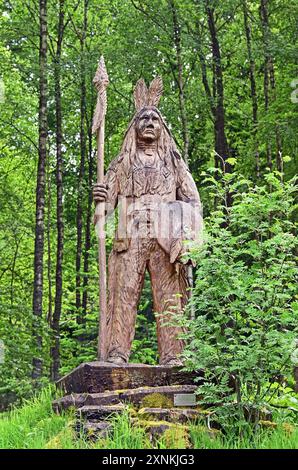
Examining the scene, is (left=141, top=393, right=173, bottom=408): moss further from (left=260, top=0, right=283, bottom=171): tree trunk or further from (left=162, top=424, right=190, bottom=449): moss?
(left=260, top=0, right=283, bottom=171): tree trunk

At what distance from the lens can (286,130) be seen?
1507 cm

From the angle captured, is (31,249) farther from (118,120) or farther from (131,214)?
(131,214)

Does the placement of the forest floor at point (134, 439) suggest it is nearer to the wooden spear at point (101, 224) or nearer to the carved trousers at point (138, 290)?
the wooden spear at point (101, 224)

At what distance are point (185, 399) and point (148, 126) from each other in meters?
2.99

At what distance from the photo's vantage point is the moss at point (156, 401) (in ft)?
24.6

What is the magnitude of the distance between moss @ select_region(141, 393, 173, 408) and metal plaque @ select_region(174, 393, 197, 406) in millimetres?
64

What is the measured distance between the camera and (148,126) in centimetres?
894

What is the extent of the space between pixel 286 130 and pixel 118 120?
6.90 metres

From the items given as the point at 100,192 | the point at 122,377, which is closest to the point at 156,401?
the point at 122,377

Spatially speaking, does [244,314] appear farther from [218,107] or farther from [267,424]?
[218,107]

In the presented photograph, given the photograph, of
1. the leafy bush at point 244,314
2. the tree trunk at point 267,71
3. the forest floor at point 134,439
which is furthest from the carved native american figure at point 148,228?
the tree trunk at point 267,71

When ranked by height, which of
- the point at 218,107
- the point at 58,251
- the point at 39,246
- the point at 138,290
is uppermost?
the point at 218,107
